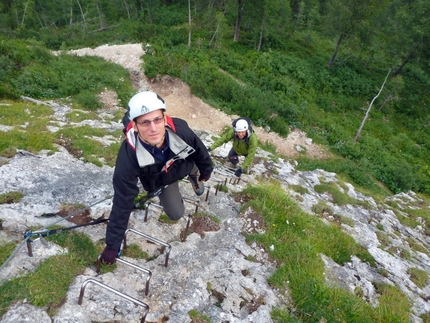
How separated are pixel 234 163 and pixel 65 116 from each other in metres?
8.70

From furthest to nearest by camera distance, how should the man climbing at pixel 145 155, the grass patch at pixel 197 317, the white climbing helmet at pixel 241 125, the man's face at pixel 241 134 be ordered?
the man's face at pixel 241 134, the white climbing helmet at pixel 241 125, the grass patch at pixel 197 317, the man climbing at pixel 145 155

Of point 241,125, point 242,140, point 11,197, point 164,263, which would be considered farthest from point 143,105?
point 242,140

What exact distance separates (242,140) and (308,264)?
4539 mm

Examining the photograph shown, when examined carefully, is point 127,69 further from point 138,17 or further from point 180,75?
point 138,17

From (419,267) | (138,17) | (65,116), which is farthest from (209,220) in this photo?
(138,17)

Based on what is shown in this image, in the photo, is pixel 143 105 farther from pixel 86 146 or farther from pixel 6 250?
pixel 86 146

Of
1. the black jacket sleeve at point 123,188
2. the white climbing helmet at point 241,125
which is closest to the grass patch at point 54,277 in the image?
the black jacket sleeve at point 123,188

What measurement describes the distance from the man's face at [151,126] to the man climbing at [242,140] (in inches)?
184

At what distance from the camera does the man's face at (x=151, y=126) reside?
384 centimetres

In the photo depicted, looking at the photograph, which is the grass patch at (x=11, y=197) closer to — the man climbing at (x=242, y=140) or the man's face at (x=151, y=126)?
the man's face at (x=151, y=126)

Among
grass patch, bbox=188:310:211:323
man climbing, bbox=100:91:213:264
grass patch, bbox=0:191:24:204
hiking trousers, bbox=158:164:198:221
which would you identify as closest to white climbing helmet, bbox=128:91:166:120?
man climbing, bbox=100:91:213:264

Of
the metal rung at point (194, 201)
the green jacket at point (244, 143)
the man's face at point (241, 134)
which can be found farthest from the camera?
the green jacket at point (244, 143)

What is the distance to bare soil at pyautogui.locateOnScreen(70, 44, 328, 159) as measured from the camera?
18984 mm

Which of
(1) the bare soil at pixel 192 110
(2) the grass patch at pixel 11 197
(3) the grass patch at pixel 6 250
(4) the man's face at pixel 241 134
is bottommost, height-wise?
(1) the bare soil at pixel 192 110
